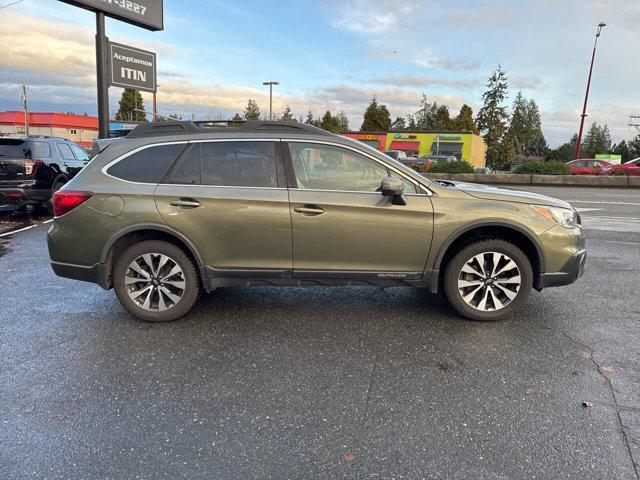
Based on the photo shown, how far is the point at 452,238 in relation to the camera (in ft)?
13.6

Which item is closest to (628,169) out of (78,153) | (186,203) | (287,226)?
(78,153)

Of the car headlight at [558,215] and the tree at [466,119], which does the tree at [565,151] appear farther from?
the car headlight at [558,215]

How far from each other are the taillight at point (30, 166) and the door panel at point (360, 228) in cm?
796

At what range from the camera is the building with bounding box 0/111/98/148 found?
70.3 meters

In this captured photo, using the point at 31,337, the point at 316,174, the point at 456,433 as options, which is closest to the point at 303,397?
the point at 456,433

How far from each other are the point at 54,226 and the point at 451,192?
3.66 meters

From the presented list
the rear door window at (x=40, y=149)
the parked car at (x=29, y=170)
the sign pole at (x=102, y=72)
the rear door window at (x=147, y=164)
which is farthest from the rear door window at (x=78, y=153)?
the rear door window at (x=147, y=164)

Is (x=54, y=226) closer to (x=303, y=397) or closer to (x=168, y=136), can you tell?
(x=168, y=136)

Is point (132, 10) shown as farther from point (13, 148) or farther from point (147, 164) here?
point (147, 164)

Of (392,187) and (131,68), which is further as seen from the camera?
(131,68)

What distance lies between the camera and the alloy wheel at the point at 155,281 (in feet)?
13.9

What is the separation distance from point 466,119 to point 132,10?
69788 mm

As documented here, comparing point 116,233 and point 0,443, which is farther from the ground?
point 116,233

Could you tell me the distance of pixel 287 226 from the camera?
4.11m
